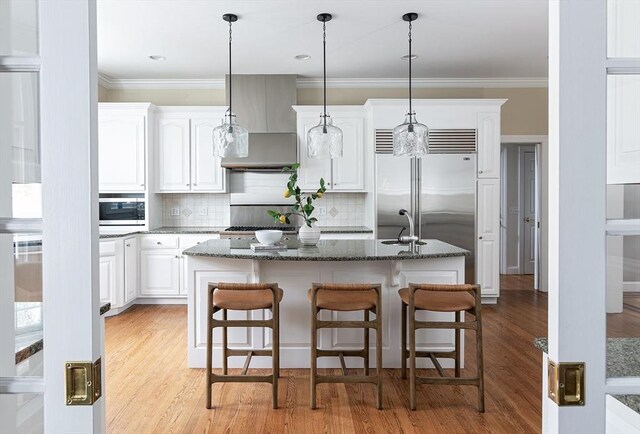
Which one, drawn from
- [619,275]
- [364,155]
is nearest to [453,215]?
[364,155]

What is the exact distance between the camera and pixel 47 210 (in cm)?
90

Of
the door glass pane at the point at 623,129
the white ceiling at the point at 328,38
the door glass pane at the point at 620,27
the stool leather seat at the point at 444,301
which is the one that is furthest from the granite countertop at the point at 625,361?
the white ceiling at the point at 328,38

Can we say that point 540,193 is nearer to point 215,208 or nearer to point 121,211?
point 215,208

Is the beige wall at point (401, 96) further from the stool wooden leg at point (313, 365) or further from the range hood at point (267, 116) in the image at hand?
the stool wooden leg at point (313, 365)

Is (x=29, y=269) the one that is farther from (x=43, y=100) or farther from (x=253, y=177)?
(x=253, y=177)

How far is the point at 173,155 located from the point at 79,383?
201 inches

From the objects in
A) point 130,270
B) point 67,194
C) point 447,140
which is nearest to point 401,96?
point 447,140

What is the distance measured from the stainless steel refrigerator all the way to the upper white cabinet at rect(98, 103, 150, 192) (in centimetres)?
282

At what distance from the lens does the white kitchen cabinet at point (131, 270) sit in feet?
17.0

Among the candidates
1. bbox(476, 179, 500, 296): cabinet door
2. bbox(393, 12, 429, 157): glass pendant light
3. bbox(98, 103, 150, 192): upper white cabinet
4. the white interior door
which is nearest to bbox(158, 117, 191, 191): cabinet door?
bbox(98, 103, 150, 192): upper white cabinet

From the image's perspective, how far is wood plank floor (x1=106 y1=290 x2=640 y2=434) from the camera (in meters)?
2.53

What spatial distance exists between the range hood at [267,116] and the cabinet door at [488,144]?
7.27 ft

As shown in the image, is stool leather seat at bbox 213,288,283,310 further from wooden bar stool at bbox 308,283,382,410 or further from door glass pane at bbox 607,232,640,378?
door glass pane at bbox 607,232,640,378

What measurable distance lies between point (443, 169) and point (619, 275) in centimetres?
463
